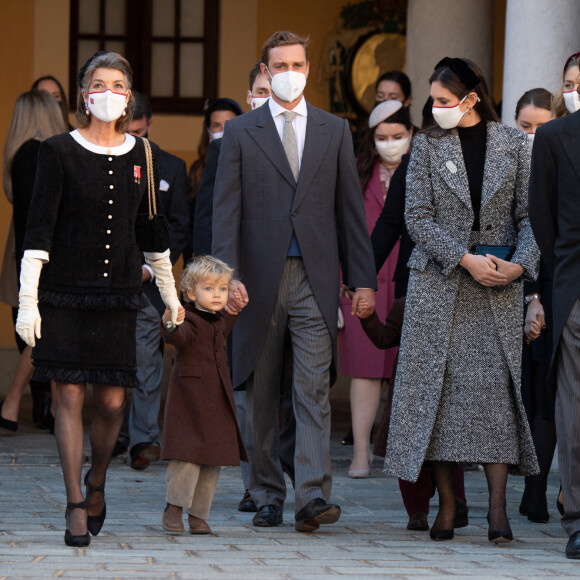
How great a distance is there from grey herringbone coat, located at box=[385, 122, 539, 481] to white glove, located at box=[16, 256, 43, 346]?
65.3 inches

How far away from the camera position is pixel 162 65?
1398 centimetres

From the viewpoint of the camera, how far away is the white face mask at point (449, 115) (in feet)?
22.4

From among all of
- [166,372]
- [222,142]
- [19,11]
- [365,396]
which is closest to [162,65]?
[19,11]

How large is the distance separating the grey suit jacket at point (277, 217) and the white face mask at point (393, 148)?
2066mm

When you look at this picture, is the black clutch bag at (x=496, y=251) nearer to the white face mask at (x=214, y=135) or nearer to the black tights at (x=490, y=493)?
the black tights at (x=490, y=493)

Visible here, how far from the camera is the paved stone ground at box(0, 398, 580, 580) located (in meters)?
5.44

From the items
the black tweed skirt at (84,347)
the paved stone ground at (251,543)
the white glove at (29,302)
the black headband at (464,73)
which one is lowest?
the paved stone ground at (251,543)

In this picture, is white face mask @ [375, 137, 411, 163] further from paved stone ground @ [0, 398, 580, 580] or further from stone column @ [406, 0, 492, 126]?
stone column @ [406, 0, 492, 126]

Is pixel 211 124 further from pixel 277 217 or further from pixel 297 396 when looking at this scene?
pixel 297 396

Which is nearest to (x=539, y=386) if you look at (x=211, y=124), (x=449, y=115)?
(x=449, y=115)

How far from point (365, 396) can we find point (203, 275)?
2.80 meters

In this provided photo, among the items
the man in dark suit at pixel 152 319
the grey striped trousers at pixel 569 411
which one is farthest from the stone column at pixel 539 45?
the grey striped trousers at pixel 569 411

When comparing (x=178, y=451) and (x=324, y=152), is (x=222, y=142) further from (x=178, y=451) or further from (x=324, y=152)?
(x=178, y=451)

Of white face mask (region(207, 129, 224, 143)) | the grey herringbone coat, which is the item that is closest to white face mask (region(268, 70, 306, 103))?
the grey herringbone coat
